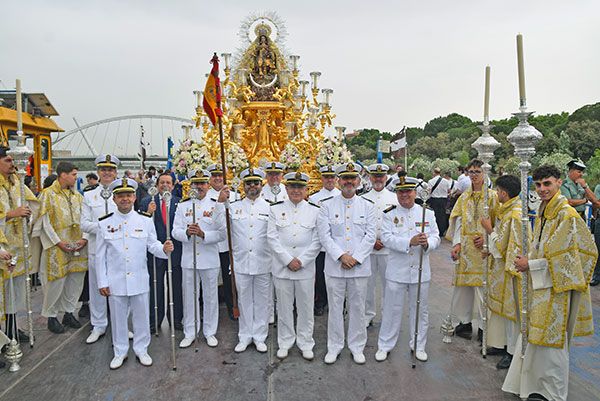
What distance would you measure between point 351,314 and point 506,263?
177 centimetres

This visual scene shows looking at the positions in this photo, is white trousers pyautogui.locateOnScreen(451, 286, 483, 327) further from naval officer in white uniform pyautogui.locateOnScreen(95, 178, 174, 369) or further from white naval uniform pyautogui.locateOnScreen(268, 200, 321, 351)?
naval officer in white uniform pyautogui.locateOnScreen(95, 178, 174, 369)

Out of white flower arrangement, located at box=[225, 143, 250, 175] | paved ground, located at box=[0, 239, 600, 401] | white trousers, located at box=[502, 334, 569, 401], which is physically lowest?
paved ground, located at box=[0, 239, 600, 401]

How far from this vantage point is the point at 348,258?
15.5 feet

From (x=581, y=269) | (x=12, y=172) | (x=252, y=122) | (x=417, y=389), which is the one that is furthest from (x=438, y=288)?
(x=252, y=122)

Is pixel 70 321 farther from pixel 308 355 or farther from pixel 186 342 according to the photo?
pixel 308 355

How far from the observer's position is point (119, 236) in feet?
15.6

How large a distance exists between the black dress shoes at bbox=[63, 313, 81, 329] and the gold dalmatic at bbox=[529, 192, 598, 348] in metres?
5.64

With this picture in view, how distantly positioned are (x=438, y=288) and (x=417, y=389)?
12.5 feet

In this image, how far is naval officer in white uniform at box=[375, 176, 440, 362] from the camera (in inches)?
192

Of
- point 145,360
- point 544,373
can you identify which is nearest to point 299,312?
point 145,360

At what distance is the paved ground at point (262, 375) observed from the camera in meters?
4.13

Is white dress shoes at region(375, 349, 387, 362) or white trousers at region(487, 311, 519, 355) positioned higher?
white trousers at region(487, 311, 519, 355)

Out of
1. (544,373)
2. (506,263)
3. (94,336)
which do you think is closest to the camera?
(544,373)

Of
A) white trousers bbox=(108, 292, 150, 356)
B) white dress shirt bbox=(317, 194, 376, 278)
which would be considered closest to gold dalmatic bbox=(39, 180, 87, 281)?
white trousers bbox=(108, 292, 150, 356)
